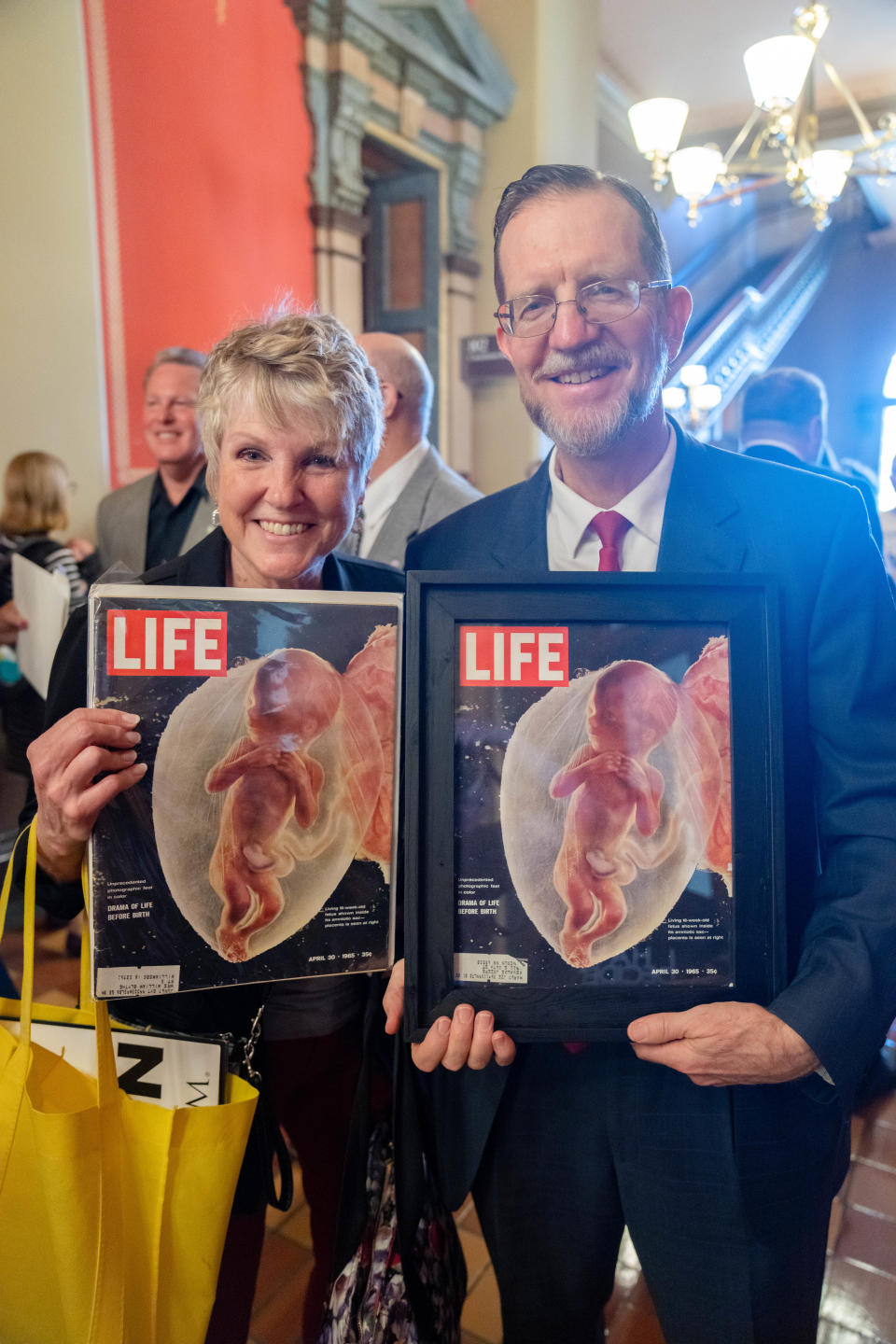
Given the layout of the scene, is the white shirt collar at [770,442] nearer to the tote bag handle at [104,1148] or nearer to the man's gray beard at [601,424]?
the man's gray beard at [601,424]

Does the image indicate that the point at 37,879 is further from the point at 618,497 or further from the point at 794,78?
the point at 794,78

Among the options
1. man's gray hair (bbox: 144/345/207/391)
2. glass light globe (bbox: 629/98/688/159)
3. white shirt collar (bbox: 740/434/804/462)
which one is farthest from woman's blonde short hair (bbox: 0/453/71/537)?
glass light globe (bbox: 629/98/688/159)

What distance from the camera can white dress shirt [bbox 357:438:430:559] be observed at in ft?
7.50

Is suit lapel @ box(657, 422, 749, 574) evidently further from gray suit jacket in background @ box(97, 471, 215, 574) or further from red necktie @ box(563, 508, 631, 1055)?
gray suit jacket in background @ box(97, 471, 215, 574)

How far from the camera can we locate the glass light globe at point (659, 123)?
427 cm

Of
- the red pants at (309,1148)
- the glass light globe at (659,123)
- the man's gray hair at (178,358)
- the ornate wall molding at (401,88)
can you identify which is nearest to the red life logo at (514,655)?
the red pants at (309,1148)

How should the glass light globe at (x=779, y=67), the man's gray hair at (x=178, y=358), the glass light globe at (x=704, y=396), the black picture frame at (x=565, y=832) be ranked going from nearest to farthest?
the black picture frame at (x=565, y=832), the man's gray hair at (x=178, y=358), the glass light globe at (x=779, y=67), the glass light globe at (x=704, y=396)

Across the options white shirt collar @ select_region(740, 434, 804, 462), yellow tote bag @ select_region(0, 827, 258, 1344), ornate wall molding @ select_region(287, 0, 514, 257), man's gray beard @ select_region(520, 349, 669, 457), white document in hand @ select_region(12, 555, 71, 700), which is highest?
ornate wall molding @ select_region(287, 0, 514, 257)

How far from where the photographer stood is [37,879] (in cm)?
103

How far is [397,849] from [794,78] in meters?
4.43

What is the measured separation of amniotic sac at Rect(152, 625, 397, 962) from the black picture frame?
83mm

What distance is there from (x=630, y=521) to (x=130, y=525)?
215 cm

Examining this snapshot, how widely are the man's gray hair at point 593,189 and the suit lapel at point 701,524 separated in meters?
0.22

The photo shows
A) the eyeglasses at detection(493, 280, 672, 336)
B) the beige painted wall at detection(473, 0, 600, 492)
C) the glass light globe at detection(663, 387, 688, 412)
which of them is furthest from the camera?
the glass light globe at detection(663, 387, 688, 412)
